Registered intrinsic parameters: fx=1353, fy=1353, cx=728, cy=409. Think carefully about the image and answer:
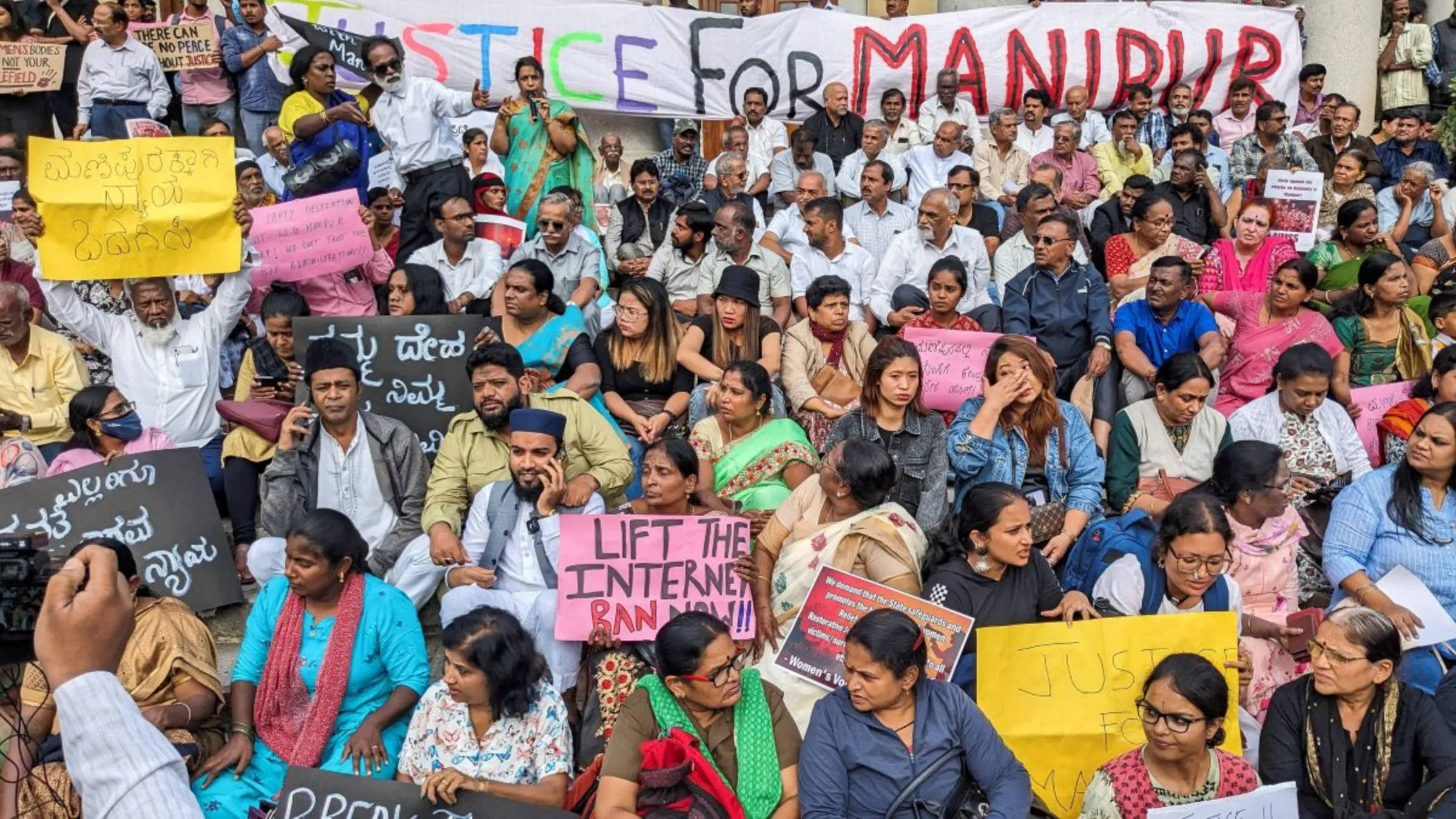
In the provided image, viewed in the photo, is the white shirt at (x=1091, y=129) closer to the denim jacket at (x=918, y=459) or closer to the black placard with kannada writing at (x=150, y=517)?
the denim jacket at (x=918, y=459)

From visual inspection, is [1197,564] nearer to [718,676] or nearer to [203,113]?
[718,676]

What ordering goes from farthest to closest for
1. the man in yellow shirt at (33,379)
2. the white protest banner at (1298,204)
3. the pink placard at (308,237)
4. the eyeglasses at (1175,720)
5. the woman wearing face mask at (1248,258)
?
the white protest banner at (1298,204), the woman wearing face mask at (1248,258), the pink placard at (308,237), the man in yellow shirt at (33,379), the eyeglasses at (1175,720)

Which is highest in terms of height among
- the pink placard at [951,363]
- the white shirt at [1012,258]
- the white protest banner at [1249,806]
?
the white shirt at [1012,258]

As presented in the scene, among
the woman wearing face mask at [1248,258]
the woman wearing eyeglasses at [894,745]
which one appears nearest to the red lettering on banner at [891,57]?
the woman wearing face mask at [1248,258]

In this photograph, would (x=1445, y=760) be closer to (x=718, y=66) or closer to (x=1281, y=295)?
(x=1281, y=295)

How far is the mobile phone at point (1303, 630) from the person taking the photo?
567 cm

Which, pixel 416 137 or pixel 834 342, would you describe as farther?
pixel 416 137

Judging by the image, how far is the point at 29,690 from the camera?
17.5 ft

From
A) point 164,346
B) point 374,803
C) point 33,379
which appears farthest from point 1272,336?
point 33,379

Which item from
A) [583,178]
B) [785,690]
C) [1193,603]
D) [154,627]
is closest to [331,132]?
Answer: [583,178]

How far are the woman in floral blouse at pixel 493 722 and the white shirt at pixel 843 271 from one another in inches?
194

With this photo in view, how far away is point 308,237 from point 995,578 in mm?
4958

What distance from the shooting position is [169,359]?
7523 mm

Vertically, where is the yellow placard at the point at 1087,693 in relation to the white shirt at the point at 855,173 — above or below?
below
